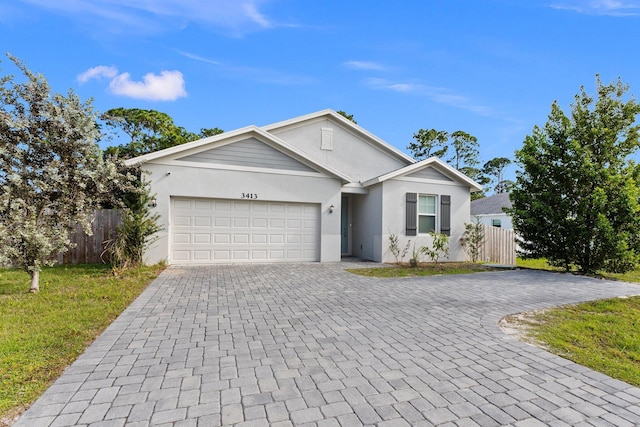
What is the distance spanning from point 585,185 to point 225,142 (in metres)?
11.3

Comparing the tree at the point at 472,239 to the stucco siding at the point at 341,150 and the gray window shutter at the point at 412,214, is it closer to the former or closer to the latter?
the gray window shutter at the point at 412,214

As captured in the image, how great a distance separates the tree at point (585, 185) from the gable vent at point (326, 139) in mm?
7237

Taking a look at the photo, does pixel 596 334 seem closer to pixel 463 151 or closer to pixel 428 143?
pixel 428 143

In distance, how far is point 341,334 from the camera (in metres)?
4.36

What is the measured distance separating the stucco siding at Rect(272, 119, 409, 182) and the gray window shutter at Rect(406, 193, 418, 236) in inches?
96.1

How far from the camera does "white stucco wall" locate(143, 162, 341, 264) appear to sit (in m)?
10.4

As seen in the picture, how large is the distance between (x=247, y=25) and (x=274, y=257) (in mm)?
7711

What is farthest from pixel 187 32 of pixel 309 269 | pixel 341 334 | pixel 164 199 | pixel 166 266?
pixel 341 334

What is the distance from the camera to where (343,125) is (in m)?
14.9

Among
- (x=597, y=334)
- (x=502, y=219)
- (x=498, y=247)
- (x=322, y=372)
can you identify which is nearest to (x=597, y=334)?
(x=597, y=334)

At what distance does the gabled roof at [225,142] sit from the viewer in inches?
400

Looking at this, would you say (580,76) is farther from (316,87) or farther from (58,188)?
(58,188)

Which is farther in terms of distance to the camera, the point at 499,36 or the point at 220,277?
the point at 499,36

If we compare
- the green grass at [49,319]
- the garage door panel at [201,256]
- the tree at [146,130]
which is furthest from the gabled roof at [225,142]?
the tree at [146,130]
